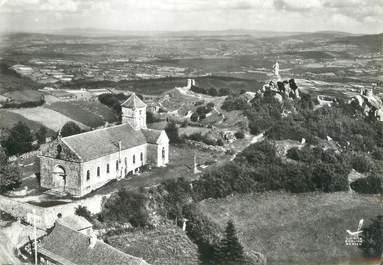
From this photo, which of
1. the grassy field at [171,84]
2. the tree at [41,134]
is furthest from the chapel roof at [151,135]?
the grassy field at [171,84]

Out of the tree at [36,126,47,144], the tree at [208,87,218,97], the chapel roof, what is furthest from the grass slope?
the tree at [208,87,218,97]

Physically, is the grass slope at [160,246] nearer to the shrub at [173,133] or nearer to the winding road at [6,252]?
the winding road at [6,252]

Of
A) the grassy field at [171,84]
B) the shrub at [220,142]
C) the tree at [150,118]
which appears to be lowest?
the shrub at [220,142]

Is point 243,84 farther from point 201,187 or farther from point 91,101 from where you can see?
point 201,187

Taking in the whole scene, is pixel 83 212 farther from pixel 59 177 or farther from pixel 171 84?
pixel 171 84

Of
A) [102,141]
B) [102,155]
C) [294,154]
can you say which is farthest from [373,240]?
[102,141]

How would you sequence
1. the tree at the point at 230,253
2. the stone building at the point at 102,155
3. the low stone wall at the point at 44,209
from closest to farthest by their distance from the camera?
the tree at the point at 230,253 → the low stone wall at the point at 44,209 → the stone building at the point at 102,155

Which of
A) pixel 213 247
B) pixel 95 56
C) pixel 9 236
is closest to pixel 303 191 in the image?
pixel 213 247
